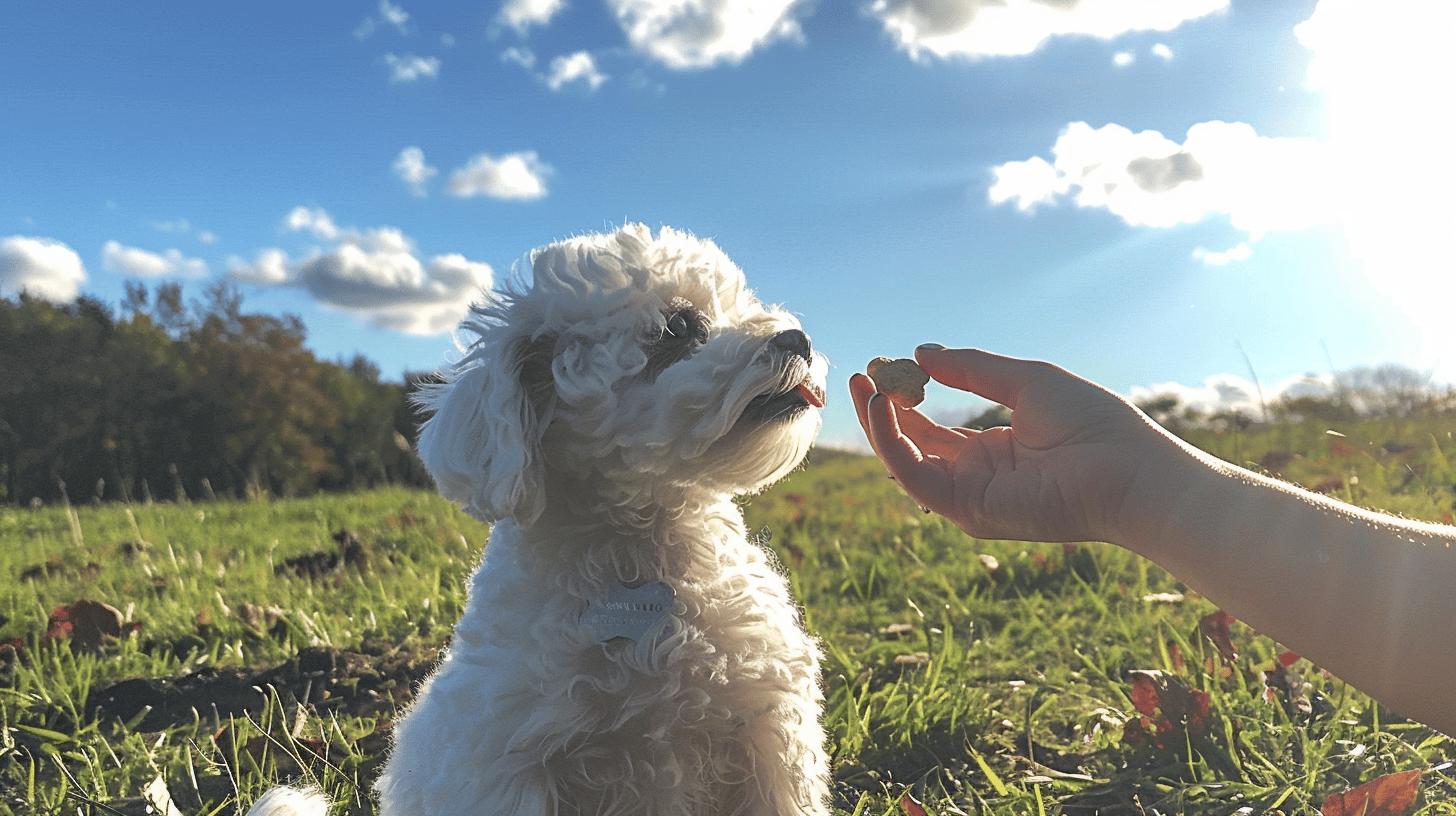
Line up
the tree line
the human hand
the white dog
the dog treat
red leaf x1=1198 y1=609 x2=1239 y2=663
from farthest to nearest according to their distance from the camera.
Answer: the tree line → red leaf x1=1198 y1=609 x2=1239 y2=663 → the dog treat → the white dog → the human hand

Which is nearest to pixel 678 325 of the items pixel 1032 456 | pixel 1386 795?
pixel 1032 456

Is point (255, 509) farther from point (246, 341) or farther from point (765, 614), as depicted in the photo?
point (246, 341)

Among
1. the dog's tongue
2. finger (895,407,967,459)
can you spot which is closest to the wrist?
finger (895,407,967,459)

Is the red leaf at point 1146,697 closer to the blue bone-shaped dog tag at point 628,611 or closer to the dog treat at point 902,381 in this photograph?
the dog treat at point 902,381

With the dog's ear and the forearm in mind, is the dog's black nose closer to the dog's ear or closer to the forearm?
the dog's ear

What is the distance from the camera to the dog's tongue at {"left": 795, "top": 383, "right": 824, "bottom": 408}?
306 cm

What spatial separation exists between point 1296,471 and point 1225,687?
5402 millimetres

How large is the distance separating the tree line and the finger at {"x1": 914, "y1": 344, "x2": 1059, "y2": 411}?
19.4m

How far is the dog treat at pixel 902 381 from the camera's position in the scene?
339cm

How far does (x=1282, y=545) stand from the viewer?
8.11 feet

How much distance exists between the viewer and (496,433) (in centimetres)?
292

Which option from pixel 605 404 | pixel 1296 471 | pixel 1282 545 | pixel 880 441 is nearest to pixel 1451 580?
pixel 1282 545

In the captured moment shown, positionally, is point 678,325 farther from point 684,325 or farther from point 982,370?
point 982,370

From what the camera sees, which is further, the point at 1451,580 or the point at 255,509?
the point at 255,509
